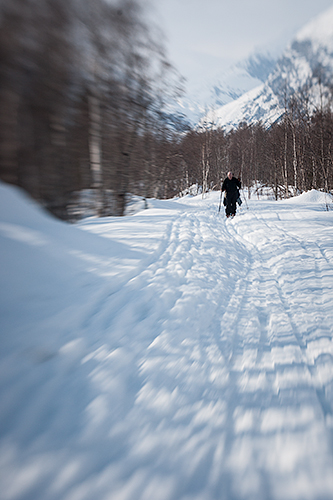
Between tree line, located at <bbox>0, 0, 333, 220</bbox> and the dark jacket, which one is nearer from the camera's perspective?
tree line, located at <bbox>0, 0, 333, 220</bbox>

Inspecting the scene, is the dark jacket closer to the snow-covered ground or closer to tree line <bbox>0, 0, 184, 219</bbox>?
tree line <bbox>0, 0, 184, 219</bbox>

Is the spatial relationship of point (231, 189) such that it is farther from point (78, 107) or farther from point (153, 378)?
point (153, 378)

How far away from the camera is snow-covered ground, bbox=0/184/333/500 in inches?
46.0

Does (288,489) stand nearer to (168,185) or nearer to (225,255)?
(225,255)

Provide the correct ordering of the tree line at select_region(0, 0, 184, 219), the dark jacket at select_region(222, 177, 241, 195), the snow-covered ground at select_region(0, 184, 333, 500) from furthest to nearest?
the dark jacket at select_region(222, 177, 241, 195) < the tree line at select_region(0, 0, 184, 219) < the snow-covered ground at select_region(0, 184, 333, 500)

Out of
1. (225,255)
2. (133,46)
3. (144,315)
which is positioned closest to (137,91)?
(133,46)

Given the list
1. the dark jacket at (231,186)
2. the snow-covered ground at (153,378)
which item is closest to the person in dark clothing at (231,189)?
the dark jacket at (231,186)

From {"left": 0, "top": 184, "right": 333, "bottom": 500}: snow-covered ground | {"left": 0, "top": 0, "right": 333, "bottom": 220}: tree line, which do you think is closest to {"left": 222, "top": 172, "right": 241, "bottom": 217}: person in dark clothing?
{"left": 0, "top": 0, "right": 333, "bottom": 220}: tree line

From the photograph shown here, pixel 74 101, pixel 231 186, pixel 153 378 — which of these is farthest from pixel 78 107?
pixel 153 378

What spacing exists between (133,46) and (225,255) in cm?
759

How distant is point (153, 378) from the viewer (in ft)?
5.64

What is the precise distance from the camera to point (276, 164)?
2148 cm

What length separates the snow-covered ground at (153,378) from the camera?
1169 mm

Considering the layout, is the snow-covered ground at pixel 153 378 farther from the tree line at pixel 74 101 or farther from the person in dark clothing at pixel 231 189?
the person in dark clothing at pixel 231 189
